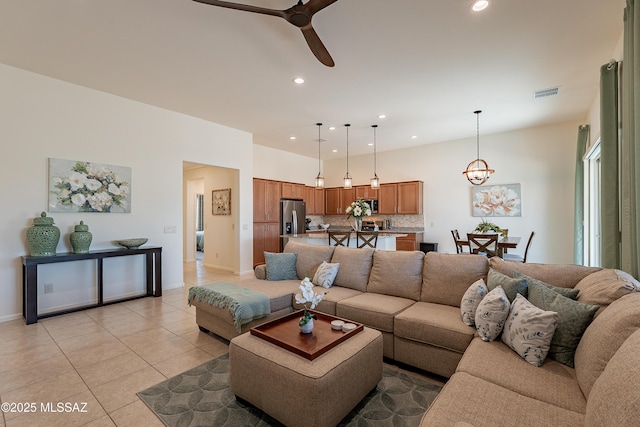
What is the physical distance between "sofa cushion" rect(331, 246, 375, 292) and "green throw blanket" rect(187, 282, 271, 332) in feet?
3.24

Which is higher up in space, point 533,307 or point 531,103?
point 531,103

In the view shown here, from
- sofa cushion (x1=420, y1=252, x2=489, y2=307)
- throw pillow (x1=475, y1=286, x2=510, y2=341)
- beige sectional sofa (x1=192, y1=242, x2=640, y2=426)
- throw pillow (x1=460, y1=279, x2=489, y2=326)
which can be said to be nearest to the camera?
beige sectional sofa (x1=192, y1=242, x2=640, y2=426)

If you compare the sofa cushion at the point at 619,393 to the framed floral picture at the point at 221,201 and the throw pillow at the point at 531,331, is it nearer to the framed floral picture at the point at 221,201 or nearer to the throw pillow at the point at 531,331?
the throw pillow at the point at 531,331

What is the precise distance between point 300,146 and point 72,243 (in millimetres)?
5142

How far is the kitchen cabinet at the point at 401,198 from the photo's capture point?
7.39 m

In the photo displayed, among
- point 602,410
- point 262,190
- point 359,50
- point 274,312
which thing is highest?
point 359,50

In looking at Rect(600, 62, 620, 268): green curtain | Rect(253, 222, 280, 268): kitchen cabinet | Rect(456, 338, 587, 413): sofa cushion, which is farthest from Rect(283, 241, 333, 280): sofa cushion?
Rect(253, 222, 280, 268): kitchen cabinet

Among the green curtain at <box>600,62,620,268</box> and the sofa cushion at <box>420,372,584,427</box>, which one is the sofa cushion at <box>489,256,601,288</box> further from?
the sofa cushion at <box>420,372,584,427</box>

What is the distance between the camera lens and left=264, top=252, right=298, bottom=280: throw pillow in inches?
150

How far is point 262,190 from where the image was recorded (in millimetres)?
7035

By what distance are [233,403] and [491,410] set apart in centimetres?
167

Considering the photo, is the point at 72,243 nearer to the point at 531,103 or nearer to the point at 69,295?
the point at 69,295

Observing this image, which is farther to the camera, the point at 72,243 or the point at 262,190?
the point at 262,190

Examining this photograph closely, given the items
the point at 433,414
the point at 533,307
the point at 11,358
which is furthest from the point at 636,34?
the point at 11,358
